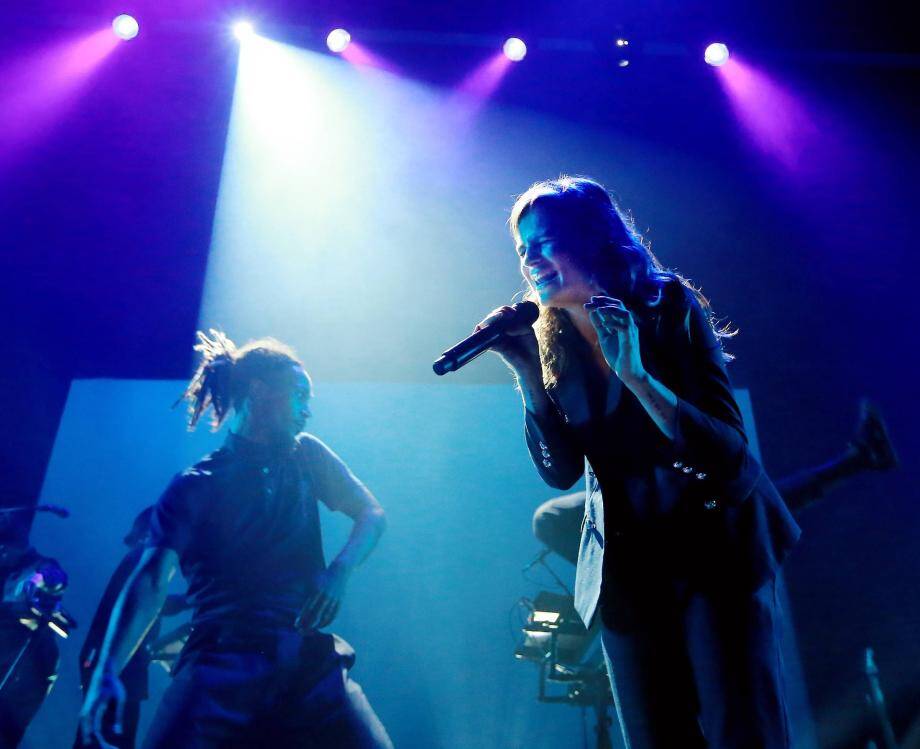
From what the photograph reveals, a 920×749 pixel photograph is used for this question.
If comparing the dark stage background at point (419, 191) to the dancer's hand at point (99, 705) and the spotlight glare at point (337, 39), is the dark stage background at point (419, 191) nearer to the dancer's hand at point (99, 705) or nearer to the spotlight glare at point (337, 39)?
the spotlight glare at point (337, 39)

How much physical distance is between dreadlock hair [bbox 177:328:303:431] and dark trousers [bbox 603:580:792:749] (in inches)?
76.2

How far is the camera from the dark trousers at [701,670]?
118 cm

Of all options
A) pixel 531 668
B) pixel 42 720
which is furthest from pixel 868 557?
pixel 42 720

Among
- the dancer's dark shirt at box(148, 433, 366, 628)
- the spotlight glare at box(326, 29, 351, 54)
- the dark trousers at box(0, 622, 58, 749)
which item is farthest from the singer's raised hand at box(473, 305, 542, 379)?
the spotlight glare at box(326, 29, 351, 54)

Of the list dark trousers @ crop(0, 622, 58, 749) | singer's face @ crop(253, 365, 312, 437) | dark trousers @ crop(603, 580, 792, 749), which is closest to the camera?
dark trousers @ crop(603, 580, 792, 749)

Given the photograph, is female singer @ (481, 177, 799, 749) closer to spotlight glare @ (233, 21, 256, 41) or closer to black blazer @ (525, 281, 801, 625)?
black blazer @ (525, 281, 801, 625)

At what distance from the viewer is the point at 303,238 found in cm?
471

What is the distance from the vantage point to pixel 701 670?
123 centimetres

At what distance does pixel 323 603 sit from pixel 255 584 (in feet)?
0.88

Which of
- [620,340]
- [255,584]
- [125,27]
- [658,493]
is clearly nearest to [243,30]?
[125,27]

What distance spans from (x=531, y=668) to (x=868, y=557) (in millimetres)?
2163

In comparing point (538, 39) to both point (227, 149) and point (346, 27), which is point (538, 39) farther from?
point (227, 149)

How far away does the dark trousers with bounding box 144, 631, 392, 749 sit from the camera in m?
2.10

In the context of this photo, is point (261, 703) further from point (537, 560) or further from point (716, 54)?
point (716, 54)
